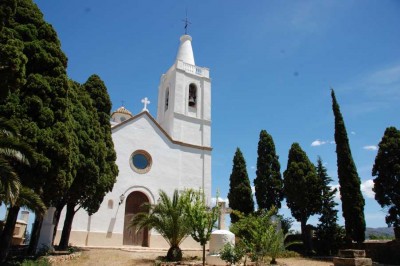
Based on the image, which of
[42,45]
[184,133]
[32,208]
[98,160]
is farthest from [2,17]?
[184,133]

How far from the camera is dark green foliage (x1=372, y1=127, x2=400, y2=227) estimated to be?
68.1ft

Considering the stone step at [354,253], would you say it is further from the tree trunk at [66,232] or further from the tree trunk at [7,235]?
the tree trunk at [7,235]

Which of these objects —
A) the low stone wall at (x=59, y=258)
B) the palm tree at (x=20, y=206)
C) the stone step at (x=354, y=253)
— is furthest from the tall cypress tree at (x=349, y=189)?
the palm tree at (x=20, y=206)

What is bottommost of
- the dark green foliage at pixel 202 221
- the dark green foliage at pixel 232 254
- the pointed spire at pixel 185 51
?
the dark green foliage at pixel 232 254

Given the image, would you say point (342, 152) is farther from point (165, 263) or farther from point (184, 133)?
point (165, 263)

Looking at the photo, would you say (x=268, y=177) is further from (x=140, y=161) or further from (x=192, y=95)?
(x=140, y=161)

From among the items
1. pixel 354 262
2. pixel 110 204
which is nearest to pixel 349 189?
pixel 354 262

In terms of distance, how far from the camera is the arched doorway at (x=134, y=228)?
72.0 feet

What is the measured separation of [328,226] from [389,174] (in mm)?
5341

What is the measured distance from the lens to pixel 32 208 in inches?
409

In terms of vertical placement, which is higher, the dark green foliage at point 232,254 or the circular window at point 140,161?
the circular window at point 140,161

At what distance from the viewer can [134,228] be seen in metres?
22.0

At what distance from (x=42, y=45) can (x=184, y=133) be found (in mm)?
16013

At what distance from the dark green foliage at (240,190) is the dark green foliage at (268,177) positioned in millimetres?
745
